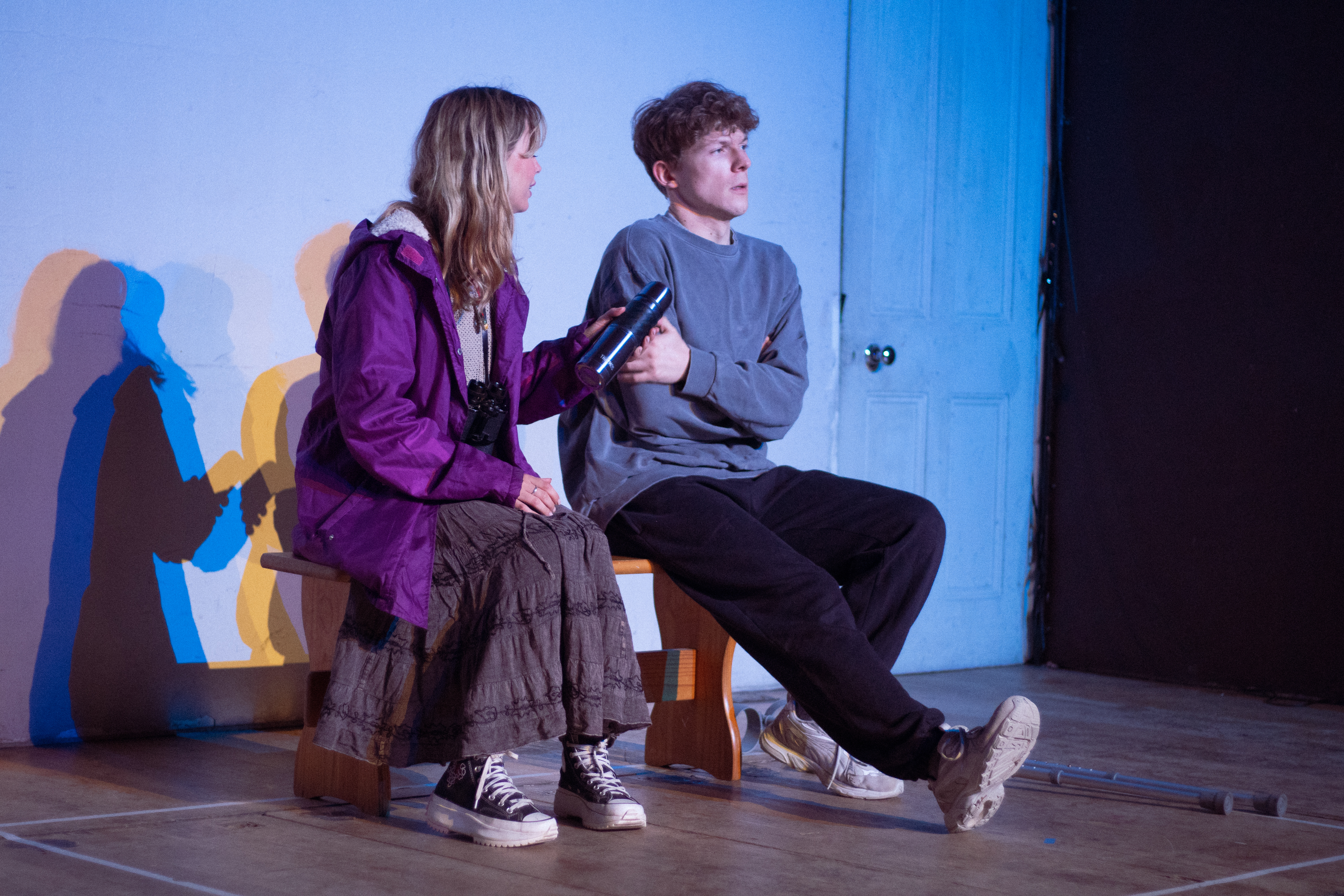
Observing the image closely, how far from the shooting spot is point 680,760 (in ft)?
8.89

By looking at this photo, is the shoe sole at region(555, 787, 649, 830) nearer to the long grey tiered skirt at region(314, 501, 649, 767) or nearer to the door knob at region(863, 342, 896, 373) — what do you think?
the long grey tiered skirt at region(314, 501, 649, 767)

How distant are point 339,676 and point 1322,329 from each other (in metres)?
3.03

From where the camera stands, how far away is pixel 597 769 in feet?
7.24

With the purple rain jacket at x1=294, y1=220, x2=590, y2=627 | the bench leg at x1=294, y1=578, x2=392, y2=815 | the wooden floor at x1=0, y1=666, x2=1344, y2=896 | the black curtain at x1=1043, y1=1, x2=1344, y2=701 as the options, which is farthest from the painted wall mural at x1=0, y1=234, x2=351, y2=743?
the black curtain at x1=1043, y1=1, x2=1344, y2=701

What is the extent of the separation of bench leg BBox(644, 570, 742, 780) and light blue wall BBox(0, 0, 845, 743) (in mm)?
933

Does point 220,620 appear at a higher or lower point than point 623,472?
lower

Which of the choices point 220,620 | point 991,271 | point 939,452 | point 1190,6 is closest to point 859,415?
point 939,452

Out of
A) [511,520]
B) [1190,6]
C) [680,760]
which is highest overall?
[1190,6]

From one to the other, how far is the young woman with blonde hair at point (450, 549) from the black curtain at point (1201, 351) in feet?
8.32

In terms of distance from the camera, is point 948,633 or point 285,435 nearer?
point 285,435

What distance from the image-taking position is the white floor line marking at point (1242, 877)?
73.2 inches

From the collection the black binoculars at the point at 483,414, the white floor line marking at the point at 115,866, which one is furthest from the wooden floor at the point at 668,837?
the black binoculars at the point at 483,414

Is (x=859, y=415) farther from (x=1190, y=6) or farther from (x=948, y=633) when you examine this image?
(x=1190, y=6)

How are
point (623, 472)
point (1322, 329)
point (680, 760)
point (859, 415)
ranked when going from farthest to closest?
point (859, 415) → point (1322, 329) → point (680, 760) → point (623, 472)
